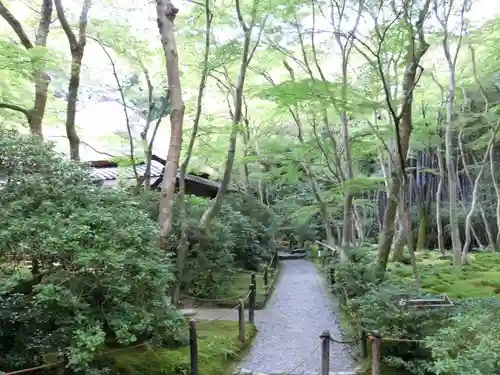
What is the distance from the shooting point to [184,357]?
18.9 feet

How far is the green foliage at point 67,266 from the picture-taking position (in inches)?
165

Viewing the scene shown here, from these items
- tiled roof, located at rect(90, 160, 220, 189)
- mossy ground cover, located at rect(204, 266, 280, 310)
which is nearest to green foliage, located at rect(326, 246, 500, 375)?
Result: mossy ground cover, located at rect(204, 266, 280, 310)

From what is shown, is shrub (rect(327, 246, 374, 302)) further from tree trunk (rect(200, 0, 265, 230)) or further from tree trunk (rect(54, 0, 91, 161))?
tree trunk (rect(54, 0, 91, 161))

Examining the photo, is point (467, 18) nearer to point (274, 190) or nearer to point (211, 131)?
point (211, 131)

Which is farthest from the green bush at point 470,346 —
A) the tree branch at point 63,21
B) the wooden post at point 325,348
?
the tree branch at point 63,21

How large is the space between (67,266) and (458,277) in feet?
31.7

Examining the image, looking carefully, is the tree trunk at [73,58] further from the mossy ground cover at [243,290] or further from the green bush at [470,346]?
the green bush at [470,346]

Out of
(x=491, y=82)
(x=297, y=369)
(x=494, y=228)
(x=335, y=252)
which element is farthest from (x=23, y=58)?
(x=494, y=228)

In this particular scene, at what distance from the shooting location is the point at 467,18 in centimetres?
1138

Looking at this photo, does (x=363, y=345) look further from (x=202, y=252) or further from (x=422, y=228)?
(x=422, y=228)

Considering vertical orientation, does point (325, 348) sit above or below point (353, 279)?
below

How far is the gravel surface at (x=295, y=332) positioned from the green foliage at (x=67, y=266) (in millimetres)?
2147

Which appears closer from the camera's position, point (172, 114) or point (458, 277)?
point (172, 114)

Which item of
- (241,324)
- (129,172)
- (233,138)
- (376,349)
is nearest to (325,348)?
(376,349)
